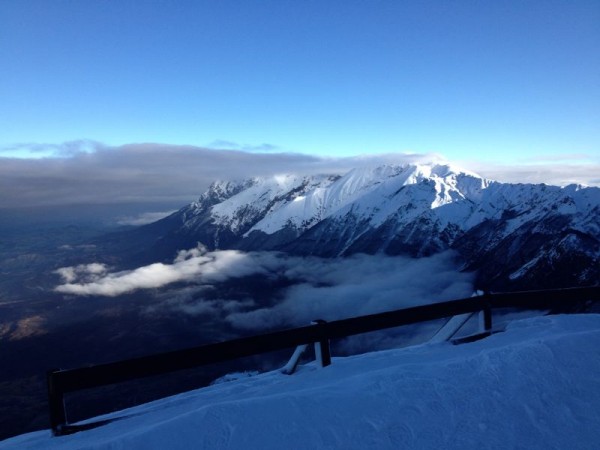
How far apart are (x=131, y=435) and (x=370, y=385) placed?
9.54 ft

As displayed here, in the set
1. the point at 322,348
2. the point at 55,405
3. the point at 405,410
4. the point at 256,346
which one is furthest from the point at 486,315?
the point at 55,405

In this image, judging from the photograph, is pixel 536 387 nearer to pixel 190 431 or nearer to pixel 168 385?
pixel 190 431

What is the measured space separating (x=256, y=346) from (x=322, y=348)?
45.0 inches

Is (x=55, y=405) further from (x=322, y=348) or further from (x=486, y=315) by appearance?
(x=486, y=315)

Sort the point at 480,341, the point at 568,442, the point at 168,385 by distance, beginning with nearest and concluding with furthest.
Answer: the point at 568,442, the point at 480,341, the point at 168,385

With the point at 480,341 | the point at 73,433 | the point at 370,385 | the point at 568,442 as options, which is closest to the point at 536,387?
the point at 568,442

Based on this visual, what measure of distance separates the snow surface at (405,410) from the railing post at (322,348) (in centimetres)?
42

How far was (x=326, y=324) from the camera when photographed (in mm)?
6902

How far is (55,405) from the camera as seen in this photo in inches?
218

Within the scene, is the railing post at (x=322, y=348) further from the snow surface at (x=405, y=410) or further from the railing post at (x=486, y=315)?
the railing post at (x=486, y=315)

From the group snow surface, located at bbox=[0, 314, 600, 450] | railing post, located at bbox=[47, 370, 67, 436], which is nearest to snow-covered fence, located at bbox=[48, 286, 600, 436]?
railing post, located at bbox=[47, 370, 67, 436]

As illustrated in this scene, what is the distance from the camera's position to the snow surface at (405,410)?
4.37 meters

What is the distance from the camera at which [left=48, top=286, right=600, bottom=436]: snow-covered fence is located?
5.58 metres

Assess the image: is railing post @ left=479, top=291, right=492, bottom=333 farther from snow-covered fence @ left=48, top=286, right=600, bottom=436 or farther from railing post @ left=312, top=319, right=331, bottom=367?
railing post @ left=312, top=319, right=331, bottom=367
